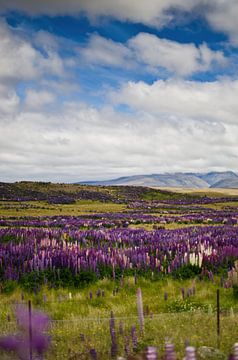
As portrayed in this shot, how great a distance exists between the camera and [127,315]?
916 cm

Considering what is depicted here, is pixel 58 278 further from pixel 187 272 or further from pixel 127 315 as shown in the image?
pixel 187 272

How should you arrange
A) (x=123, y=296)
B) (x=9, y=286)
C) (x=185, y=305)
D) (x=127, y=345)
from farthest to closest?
(x=9, y=286), (x=123, y=296), (x=185, y=305), (x=127, y=345)

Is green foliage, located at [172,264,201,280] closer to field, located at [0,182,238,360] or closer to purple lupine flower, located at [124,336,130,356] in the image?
field, located at [0,182,238,360]

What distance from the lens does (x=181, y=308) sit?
389 inches

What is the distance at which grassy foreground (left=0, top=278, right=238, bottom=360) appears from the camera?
268 inches

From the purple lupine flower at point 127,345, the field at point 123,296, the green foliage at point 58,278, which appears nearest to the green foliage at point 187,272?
the field at point 123,296

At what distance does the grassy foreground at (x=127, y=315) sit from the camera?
6801 millimetres

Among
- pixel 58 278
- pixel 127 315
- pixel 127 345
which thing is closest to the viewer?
pixel 127 345

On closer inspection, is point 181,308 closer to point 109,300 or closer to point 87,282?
point 109,300

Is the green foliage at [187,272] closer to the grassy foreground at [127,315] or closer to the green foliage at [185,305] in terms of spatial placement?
the grassy foreground at [127,315]

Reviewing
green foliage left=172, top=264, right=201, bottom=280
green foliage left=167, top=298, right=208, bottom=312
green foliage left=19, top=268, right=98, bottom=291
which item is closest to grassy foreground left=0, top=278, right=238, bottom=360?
green foliage left=167, top=298, right=208, bottom=312

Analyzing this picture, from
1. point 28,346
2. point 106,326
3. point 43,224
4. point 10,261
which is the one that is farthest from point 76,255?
point 43,224

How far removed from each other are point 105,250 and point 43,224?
1978cm

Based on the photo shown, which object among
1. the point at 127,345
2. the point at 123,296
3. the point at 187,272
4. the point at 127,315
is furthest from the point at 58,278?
the point at 127,345
